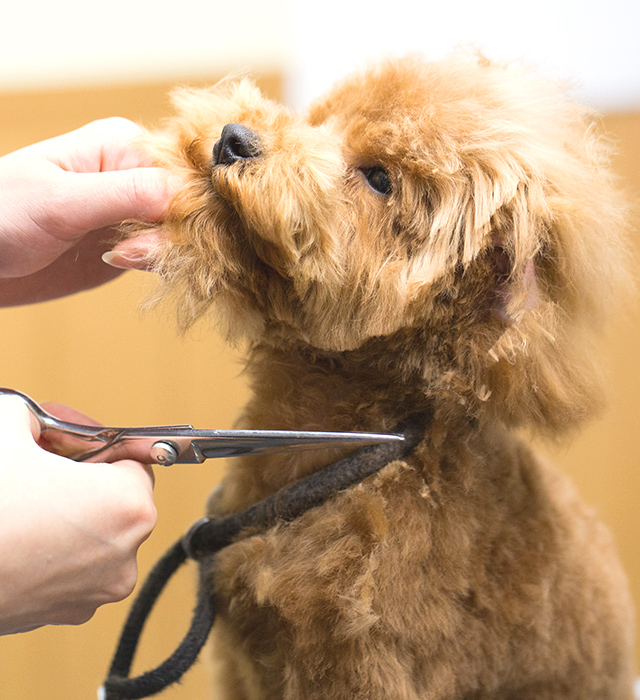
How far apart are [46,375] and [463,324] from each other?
2.04ft

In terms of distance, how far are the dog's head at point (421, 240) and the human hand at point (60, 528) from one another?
133 millimetres

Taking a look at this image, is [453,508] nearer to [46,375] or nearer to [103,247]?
[103,247]

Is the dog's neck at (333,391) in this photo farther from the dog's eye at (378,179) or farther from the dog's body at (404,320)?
the dog's eye at (378,179)

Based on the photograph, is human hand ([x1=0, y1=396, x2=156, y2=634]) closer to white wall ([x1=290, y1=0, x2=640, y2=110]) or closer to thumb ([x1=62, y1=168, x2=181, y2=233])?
thumb ([x1=62, y1=168, x2=181, y2=233])

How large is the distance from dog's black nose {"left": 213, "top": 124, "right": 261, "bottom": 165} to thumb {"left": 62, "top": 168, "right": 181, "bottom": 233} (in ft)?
0.15

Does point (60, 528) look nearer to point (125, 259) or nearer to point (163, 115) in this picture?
point (125, 259)

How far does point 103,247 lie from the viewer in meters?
0.54

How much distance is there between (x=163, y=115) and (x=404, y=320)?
1.76 ft

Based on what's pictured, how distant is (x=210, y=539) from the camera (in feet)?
1.61

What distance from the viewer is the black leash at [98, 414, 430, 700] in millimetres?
444

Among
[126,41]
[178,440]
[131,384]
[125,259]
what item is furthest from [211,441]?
[126,41]

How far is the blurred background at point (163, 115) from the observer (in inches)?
31.5

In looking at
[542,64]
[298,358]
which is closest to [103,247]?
[298,358]

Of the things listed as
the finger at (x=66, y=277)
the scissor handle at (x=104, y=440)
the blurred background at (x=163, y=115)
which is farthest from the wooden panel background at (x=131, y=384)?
the scissor handle at (x=104, y=440)
